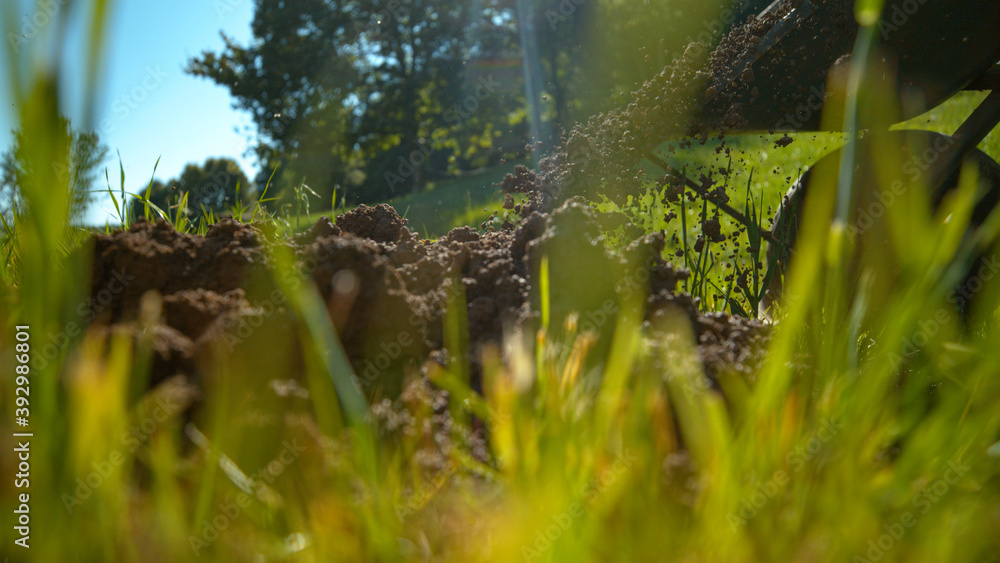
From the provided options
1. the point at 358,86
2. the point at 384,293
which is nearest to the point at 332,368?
the point at 384,293

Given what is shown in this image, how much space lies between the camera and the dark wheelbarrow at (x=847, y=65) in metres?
2.29

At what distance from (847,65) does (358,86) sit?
19.1 m

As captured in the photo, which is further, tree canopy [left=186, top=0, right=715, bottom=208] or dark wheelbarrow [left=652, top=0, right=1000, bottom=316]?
tree canopy [left=186, top=0, right=715, bottom=208]

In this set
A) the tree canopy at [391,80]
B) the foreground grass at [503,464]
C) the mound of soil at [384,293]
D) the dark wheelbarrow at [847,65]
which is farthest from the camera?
the tree canopy at [391,80]

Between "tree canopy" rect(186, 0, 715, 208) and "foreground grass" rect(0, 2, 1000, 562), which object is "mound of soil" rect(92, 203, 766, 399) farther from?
"tree canopy" rect(186, 0, 715, 208)

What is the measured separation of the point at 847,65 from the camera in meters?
2.28

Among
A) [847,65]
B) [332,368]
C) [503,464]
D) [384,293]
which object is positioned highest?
[847,65]

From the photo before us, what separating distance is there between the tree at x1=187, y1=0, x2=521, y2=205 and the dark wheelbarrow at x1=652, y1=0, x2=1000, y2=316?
15.3 metres

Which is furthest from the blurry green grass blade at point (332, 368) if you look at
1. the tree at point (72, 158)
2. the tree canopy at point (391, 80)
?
the tree canopy at point (391, 80)

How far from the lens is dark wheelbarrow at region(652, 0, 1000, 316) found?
2287 millimetres

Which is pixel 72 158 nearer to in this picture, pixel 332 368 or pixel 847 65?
pixel 332 368

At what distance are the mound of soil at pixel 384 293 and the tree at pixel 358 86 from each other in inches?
618

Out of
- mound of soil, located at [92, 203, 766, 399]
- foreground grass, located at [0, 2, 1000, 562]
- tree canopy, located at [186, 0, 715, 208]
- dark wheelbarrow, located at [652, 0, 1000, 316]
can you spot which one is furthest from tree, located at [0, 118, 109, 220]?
tree canopy, located at [186, 0, 715, 208]

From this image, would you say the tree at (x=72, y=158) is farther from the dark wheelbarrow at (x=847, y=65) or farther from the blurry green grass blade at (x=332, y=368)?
the dark wheelbarrow at (x=847, y=65)
